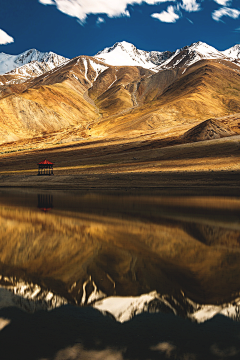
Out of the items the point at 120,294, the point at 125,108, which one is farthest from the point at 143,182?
the point at 125,108

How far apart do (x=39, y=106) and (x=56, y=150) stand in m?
47.8

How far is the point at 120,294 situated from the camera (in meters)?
6.35

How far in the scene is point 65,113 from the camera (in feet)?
429

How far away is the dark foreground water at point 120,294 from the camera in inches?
181

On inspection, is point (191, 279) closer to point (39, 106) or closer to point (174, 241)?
point (174, 241)

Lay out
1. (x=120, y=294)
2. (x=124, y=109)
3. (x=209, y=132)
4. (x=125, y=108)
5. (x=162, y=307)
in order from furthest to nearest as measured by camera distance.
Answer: (x=125, y=108), (x=124, y=109), (x=209, y=132), (x=120, y=294), (x=162, y=307)

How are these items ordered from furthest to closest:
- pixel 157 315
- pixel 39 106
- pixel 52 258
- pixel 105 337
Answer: pixel 39 106
pixel 52 258
pixel 157 315
pixel 105 337

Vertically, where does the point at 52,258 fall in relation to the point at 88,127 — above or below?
below

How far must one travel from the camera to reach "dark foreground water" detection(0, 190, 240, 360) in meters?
4.60

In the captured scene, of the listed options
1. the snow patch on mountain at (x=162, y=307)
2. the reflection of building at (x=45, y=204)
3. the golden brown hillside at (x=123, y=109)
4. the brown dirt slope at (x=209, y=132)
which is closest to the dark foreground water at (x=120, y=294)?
the snow patch on mountain at (x=162, y=307)

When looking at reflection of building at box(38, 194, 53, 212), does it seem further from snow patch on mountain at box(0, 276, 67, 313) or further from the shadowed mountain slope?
the shadowed mountain slope

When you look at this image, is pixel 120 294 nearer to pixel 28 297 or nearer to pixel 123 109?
pixel 28 297

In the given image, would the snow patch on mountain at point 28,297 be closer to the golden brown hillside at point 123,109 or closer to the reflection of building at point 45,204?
the reflection of building at point 45,204

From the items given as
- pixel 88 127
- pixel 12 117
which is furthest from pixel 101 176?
pixel 12 117
